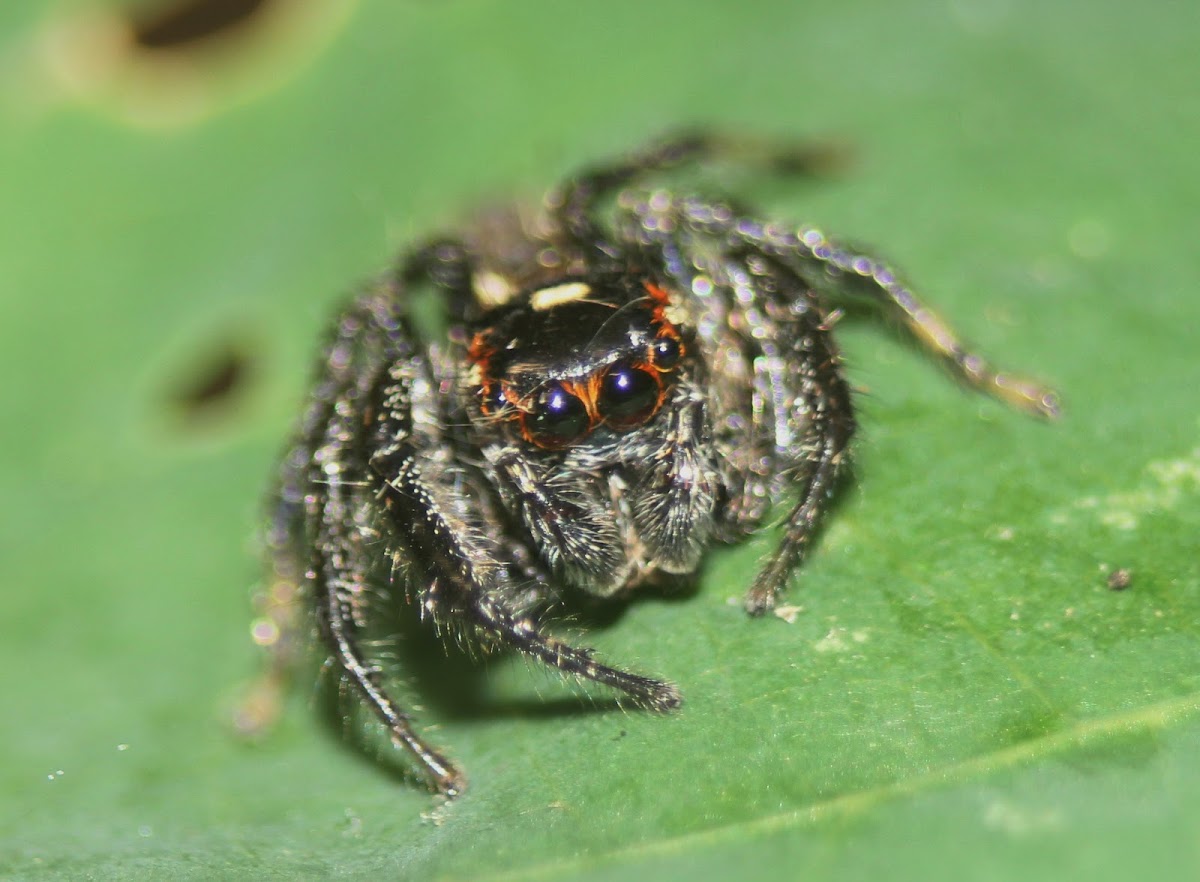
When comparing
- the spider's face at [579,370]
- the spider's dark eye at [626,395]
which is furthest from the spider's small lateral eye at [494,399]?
the spider's dark eye at [626,395]

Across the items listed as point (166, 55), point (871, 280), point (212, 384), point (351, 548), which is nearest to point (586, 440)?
point (351, 548)

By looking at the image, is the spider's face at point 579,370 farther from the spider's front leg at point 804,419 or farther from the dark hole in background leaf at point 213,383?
the dark hole in background leaf at point 213,383

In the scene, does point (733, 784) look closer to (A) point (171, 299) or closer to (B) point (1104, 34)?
(A) point (171, 299)

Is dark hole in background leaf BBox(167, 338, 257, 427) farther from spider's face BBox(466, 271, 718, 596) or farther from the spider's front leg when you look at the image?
the spider's front leg

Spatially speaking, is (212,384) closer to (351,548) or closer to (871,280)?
(351,548)

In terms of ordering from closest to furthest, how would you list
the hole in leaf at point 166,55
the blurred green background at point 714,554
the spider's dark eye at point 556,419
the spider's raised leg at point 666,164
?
the blurred green background at point 714,554
the spider's dark eye at point 556,419
the spider's raised leg at point 666,164
the hole in leaf at point 166,55

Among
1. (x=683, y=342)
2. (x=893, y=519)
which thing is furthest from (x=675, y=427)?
(x=893, y=519)
